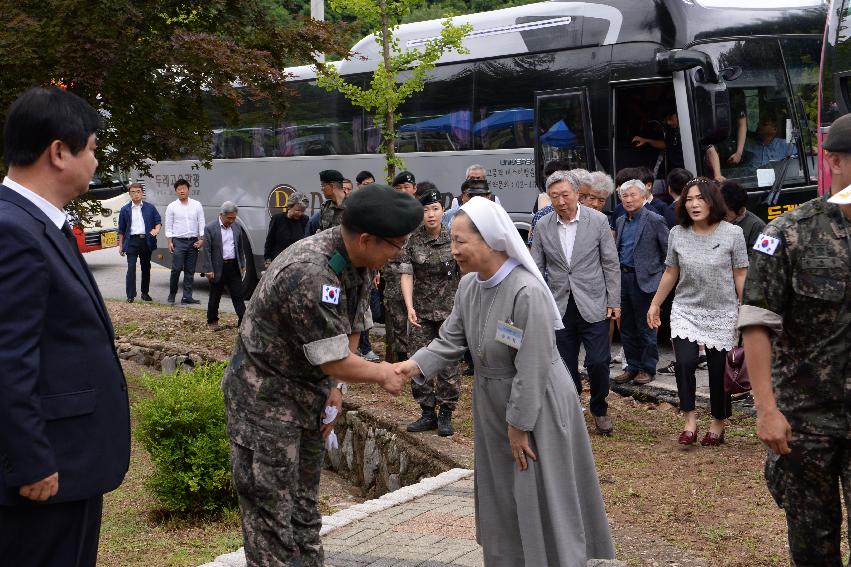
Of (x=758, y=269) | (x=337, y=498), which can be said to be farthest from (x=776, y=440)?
(x=337, y=498)

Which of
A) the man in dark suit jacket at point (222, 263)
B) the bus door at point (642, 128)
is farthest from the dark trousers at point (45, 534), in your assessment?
the man in dark suit jacket at point (222, 263)

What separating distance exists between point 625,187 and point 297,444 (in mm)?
6066

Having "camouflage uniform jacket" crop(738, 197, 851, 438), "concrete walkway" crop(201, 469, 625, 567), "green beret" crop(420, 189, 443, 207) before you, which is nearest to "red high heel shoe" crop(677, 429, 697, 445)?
"concrete walkway" crop(201, 469, 625, 567)

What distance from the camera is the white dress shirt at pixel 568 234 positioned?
323 inches

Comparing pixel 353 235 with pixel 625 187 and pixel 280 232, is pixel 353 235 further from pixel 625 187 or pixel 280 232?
pixel 280 232

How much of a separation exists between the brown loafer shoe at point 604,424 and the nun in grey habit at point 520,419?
12.1ft

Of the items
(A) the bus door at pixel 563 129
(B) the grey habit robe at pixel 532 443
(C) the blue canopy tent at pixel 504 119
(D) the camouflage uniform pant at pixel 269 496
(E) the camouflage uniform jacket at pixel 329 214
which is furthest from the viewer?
(C) the blue canopy tent at pixel 504 119

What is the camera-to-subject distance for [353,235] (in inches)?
165

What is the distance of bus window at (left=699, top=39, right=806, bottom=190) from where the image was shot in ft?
39.3

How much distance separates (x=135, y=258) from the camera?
17.2 metres

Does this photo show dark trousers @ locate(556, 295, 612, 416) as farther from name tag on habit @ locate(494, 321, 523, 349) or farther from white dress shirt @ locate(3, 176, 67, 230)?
white dress shirt @ locate(3, 176, 67, 230)

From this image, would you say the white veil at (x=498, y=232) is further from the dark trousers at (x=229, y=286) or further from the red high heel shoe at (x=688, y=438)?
the dark trousers at (x=229, y=286)

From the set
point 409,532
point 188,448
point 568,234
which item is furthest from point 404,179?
point 409,532

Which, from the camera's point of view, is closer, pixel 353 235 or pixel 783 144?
pixel 353 235
